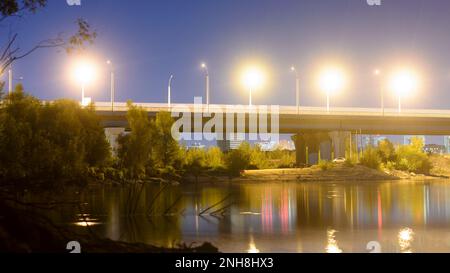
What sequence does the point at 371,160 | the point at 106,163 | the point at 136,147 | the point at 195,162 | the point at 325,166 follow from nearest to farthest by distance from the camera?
the point at 106,163 < the point at 136,147 < the point at 325,166 < the point at 195,162 < the point at 371,160

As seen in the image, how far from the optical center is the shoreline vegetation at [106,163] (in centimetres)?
1783

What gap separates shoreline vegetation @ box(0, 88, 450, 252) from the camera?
17828 mm

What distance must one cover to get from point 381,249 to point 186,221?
14.0 meters

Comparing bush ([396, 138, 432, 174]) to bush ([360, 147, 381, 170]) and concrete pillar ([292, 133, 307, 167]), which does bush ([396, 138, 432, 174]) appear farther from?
concrete pillar ([292, 133, 307, 167])

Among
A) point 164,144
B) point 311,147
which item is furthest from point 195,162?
point 311,147

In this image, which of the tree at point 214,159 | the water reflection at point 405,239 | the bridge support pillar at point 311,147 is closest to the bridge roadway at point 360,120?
the bridge support pillar at point 311,147

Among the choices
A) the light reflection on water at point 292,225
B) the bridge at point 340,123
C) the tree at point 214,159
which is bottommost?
the light reflection on water at point 292,225

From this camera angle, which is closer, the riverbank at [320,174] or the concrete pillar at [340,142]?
the riverbank at [320,174]

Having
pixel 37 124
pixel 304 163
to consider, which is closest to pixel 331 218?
pixel 37 124

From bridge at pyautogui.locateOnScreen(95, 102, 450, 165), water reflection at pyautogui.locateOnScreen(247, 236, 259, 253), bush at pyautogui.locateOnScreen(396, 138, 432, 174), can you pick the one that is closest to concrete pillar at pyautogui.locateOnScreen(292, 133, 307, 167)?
bridge at pyautogui.locateOnScreen(95, 102, 450, 165)

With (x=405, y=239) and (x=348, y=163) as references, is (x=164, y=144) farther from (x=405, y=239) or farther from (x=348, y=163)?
(x=405, y=239)

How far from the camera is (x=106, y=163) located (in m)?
77.8

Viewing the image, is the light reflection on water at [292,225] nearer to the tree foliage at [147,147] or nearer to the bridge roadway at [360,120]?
the tree foliage at [147,147]

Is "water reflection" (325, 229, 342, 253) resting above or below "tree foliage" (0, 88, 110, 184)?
below
